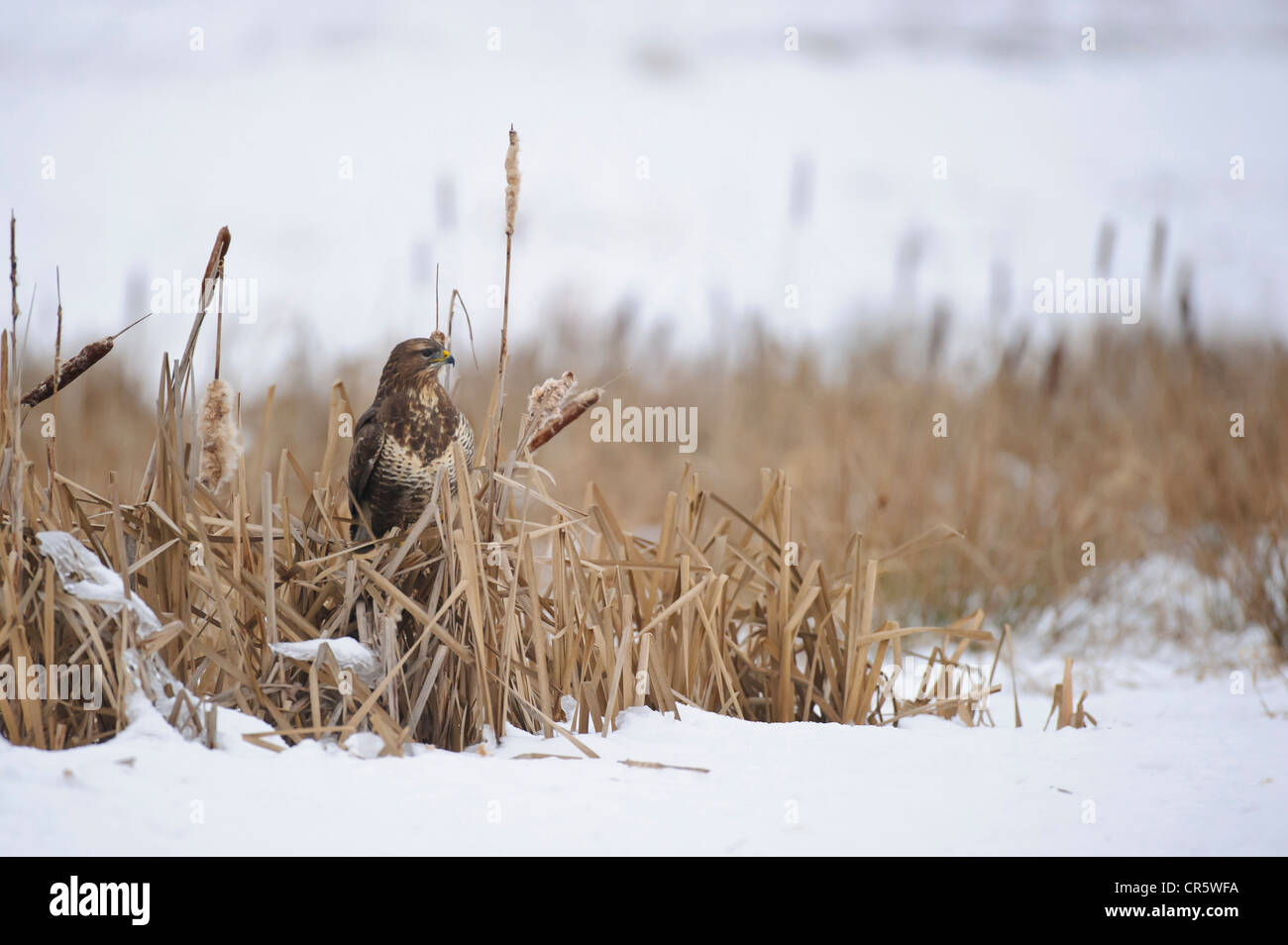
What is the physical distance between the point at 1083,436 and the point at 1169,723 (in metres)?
2.60

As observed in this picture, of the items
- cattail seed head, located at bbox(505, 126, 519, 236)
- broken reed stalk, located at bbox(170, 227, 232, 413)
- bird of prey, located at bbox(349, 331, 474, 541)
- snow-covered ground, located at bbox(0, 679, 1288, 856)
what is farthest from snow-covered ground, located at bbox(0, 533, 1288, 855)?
cattail seed head, located at bbox(505, 126, 519, 236)

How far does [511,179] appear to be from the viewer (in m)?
1.85

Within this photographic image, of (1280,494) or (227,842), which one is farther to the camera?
(1280,494)

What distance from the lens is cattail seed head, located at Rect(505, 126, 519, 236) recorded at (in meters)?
1.83

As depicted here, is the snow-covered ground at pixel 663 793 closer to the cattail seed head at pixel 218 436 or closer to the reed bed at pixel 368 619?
the reed bed at pixel 368 619

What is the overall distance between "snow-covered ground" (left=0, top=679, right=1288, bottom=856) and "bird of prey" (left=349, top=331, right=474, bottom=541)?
23.7 inches

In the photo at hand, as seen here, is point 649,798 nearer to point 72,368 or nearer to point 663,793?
point 663,793

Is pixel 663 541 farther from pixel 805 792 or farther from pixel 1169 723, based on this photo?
pixel 1169 723

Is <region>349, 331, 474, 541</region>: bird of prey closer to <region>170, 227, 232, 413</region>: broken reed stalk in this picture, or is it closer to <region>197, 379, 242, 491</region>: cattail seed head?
<region>197, 379, 242, 491</region>: cattail seed head

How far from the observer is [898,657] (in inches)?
100

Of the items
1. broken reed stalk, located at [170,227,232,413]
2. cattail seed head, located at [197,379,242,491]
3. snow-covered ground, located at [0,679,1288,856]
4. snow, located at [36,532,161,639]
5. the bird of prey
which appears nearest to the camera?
snow-covered ground, located at [0,679,1288,856]

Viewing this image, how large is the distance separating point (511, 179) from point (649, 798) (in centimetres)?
101

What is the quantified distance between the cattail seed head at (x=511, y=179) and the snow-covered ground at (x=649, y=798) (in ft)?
2.89
